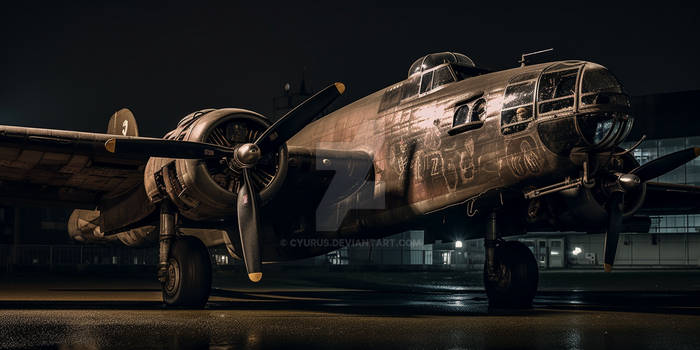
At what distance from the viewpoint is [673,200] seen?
59.9 feet

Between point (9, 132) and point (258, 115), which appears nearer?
point (9, 132)

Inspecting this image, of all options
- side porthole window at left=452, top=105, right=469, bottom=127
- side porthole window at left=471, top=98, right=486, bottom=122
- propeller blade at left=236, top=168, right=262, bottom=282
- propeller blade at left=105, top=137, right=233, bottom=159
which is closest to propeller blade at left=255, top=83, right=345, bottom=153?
propeller blade at left=236, top=168, right=262, bottom=282

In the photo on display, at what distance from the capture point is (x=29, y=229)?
60594 mm

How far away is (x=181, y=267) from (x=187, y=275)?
21 centimetres

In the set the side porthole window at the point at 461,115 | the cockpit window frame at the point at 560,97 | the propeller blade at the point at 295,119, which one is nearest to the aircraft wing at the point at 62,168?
the propeller blade at the point at 295,119

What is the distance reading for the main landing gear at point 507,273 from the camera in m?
15.0

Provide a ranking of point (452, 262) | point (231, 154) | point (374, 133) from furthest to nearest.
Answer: point (452, 262)
point (374, 133)
point (231, 154)

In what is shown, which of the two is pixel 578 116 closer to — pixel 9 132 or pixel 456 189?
pixel 456 189

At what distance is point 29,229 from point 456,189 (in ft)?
180

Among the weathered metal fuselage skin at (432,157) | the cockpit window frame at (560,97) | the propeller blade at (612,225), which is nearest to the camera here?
the cockpit window frame at (560,97)

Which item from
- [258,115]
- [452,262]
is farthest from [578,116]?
[452,262]

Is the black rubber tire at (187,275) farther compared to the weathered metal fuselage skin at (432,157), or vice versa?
the black rubber tire at (187,275)

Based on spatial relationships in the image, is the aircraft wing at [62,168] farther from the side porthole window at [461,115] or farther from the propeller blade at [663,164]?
the propeller blade at [663,164]

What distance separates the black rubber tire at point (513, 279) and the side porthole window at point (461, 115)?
2771 mm
